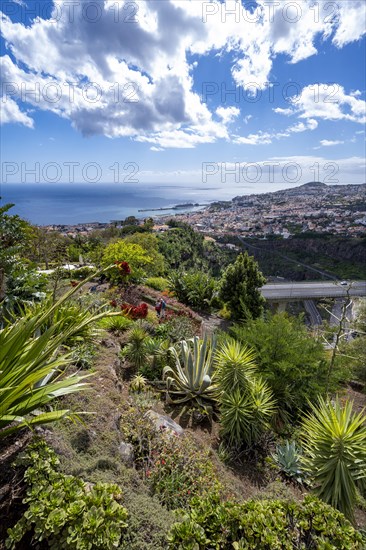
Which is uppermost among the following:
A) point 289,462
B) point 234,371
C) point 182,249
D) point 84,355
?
point 182,249

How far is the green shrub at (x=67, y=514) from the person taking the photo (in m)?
1.68

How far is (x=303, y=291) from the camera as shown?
2833cm

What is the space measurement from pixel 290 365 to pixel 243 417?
1518mm

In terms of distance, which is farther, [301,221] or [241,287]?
[301,221]

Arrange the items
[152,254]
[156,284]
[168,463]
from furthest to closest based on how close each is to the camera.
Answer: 1. [152,254]
2. [156,284]
3. [168,463]

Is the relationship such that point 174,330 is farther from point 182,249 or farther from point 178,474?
point 182,249

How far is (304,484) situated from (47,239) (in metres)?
20.2

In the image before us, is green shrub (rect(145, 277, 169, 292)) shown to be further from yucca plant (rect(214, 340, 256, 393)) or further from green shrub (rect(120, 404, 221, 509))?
green shrub (rect(120, 404, 221, 509))

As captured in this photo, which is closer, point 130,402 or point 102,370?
point 130,402

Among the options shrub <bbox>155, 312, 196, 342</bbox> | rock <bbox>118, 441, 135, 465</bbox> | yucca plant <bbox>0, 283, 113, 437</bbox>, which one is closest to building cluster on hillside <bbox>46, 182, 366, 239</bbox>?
shrub <bbox>155, 312, 196, 342</bbox>

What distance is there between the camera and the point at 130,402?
177 inches

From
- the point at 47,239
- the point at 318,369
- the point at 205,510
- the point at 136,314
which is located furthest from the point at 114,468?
the point at 47,239

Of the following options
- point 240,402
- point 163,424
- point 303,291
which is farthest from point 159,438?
point 303,291

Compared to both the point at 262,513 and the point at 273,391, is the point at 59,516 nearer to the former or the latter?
the point at 262,513
